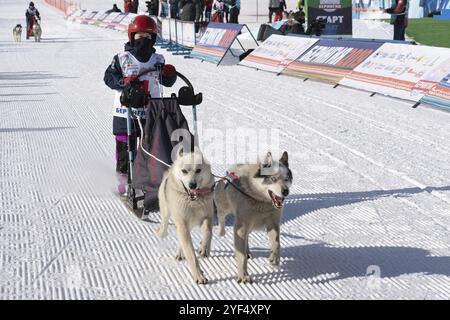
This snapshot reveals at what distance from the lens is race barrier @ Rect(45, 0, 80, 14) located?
163 feet

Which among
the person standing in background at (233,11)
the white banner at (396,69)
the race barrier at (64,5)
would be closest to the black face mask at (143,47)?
the white banner at (396,69)

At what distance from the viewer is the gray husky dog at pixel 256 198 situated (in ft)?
13.9

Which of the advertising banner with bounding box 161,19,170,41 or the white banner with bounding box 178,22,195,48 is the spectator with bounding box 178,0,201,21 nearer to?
the white banner with bounding box 178,22,195,48

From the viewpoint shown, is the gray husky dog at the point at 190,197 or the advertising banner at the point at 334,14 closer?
the gray husky dog at the point at 190,197

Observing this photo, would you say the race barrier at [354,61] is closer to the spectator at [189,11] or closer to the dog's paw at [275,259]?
the spectator at [189,11]

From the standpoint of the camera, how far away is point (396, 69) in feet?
38.3

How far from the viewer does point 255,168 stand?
173 inches

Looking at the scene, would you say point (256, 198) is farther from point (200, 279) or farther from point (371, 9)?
point (371, 9)

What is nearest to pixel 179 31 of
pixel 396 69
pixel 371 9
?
pixel 371 9

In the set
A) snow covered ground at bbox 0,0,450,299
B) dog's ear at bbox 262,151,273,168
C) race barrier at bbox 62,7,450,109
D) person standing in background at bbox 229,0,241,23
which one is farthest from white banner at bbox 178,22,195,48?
dog's ear at bbox 262,151,273,168

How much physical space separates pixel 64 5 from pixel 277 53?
3983cm

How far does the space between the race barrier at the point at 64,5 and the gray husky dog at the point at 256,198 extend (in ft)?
153
